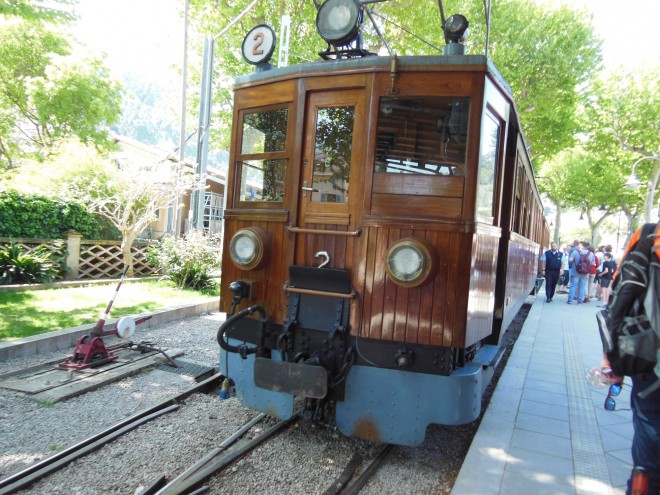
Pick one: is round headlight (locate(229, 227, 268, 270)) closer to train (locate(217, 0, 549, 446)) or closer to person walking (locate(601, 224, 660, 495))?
train (locate(217, 0, 549, 446))

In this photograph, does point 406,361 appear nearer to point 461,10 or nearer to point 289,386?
point 289,386

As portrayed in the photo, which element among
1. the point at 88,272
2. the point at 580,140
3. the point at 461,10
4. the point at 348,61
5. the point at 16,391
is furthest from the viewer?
the point at 580,140

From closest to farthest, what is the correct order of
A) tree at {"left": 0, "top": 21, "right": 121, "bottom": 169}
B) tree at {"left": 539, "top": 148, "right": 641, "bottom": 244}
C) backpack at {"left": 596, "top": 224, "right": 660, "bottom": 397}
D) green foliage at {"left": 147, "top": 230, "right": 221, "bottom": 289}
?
backpack at {"left": 596, "top": 224, "right": 660, "bottom": 397} < green foliage at {"left": 147, "top": 230, "right": 221, "bottom": 289} < tree at {"left": 0, "top": 21, "right": 121, "bottom": 169} < tree at {"left": 539, "top": 148, "right": 641, "bottom": 244}

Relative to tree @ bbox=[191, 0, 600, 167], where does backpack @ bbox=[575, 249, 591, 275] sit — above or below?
below

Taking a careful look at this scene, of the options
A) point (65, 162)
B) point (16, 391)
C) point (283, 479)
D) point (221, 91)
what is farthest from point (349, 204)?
point (221, 91)

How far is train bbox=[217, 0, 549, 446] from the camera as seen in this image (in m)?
3.15

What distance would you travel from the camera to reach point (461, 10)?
1520 cm

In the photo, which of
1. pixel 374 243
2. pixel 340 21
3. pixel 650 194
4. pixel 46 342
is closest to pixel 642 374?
pixel 374 243

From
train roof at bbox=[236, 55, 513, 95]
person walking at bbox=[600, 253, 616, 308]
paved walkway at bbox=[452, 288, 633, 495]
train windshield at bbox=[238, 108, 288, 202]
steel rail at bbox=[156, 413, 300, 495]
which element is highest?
train roof at bbox=[236, 55, 513, 95]

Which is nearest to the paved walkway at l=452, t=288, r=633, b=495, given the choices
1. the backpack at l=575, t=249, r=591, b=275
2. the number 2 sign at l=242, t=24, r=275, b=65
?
the number 2 sign at l=242, t=24, r=275, b=65

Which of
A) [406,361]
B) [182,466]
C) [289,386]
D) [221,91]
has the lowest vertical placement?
[182,466]

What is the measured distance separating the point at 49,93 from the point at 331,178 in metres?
22.3

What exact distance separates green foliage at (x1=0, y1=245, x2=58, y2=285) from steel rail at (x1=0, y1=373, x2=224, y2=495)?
6197 mm

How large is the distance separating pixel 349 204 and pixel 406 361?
121 cm
